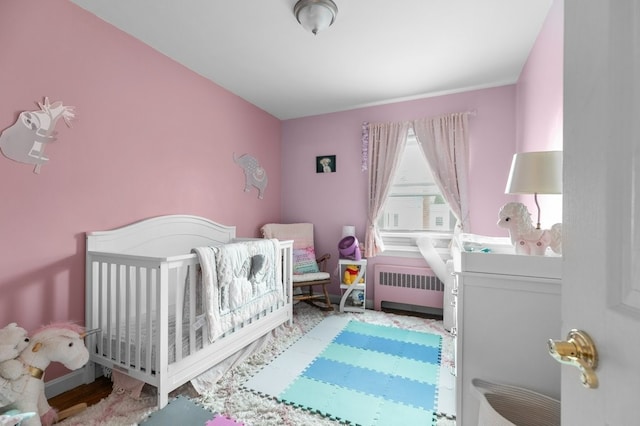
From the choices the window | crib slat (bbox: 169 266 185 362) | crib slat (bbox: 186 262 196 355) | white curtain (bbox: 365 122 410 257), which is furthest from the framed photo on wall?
crib slat (bbox: 169 266 185 362)

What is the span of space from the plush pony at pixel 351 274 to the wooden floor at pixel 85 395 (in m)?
2.18

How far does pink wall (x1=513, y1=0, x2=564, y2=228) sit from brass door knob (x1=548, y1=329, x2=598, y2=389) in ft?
4.81

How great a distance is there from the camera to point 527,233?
123 cm

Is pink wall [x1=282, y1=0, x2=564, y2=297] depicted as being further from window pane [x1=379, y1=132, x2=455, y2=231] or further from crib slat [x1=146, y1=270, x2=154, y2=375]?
crib slat [x1=146, y1=270, x2=154, y2=375]

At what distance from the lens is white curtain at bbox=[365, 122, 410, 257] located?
3170 mm

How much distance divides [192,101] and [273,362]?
2.30m

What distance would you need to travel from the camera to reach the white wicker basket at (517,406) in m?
1.02

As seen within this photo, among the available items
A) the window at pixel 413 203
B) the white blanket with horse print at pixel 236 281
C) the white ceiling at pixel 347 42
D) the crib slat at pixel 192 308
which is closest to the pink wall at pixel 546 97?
the white ceiling at pixel 347 42

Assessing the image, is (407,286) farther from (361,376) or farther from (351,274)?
(361,376)

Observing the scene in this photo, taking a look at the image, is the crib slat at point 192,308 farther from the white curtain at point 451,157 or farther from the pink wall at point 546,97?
the white curtain at point 451,157

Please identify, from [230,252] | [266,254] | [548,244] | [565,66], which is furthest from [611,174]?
[266,254]

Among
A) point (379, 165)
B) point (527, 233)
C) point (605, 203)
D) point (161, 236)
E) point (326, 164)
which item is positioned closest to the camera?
point (605, 203)

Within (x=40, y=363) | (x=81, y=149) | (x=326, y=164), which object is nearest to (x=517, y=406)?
(x=40, y=363)

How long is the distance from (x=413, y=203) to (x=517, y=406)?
2.39m
